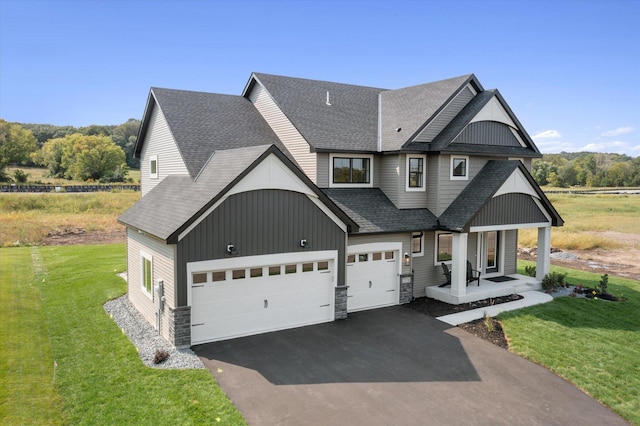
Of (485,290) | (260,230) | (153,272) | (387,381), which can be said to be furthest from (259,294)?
(485,290)

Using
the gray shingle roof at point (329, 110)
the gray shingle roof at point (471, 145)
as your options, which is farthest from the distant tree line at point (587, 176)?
the gray shingle roof at point (329, 110)

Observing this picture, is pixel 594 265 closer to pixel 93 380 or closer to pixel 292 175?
pixel 292 175

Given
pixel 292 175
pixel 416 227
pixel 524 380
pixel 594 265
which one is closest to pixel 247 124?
pixel 292 175

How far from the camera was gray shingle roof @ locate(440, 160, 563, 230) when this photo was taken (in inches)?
619

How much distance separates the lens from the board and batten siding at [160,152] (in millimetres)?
15844

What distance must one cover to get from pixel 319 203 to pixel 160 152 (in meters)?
7.91

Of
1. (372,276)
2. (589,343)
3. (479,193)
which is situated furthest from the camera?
(479,193)

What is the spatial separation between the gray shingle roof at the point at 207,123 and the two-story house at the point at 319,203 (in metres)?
0.08

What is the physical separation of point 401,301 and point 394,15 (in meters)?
14.0

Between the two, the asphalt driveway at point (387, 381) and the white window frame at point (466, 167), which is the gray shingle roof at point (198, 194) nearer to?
the asphalt driveway at point (387, 381)

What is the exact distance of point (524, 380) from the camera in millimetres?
10008

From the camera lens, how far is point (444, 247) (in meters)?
17.1

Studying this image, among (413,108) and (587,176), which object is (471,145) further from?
(587,176)

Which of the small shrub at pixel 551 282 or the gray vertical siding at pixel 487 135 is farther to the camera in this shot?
the small shrub at pixel 551 282
